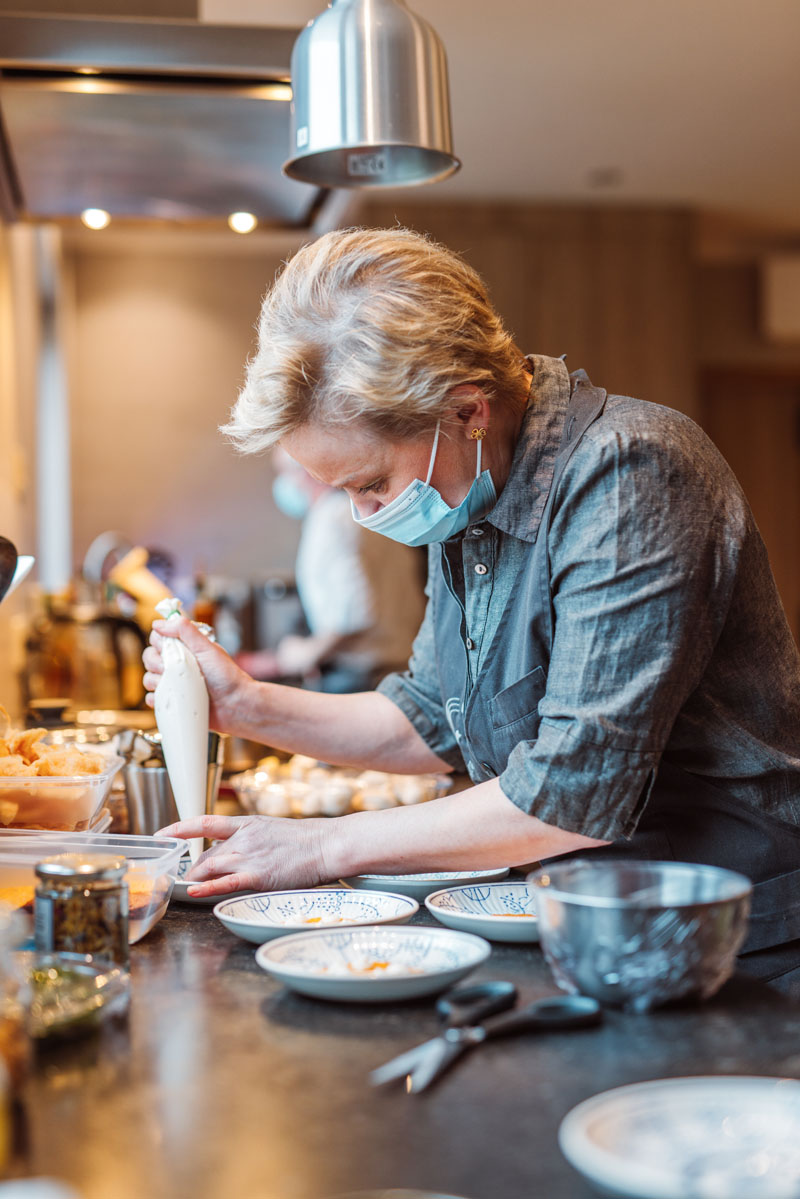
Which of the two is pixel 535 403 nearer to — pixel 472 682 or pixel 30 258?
pixel 472 682

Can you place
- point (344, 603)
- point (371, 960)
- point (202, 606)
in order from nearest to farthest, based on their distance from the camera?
point (371, 960) < point (202, 606) < point (344, 603)

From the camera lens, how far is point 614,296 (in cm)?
563

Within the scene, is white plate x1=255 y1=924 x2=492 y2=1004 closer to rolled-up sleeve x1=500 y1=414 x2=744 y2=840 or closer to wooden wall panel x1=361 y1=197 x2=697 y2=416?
rolled-up sleeve x1=500 y1=414 x2=744 y2=840

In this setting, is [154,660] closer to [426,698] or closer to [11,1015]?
[426,698]

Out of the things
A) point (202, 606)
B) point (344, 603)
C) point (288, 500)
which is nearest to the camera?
point (202, 606)

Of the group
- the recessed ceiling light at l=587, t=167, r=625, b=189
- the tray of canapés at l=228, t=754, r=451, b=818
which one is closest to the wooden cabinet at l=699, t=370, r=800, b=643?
the recessed ceiling light at l=587, t=167, r=625, b=189

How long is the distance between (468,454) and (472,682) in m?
0.28

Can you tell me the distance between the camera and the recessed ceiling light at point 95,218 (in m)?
2.52

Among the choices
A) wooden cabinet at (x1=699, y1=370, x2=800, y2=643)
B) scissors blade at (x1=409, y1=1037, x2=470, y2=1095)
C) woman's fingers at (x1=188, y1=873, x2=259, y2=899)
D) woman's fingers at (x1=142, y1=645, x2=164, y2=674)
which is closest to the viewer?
scissors blade at (x1=409, y1=1037, x2=470, y2=1095)

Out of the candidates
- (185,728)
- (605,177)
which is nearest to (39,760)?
(185,728)

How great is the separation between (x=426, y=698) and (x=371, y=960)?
2.40ft

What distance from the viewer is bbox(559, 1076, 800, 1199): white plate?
2.05 ft

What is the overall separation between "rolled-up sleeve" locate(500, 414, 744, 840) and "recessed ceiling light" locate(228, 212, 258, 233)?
58.9 inches

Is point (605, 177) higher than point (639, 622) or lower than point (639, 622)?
higher
